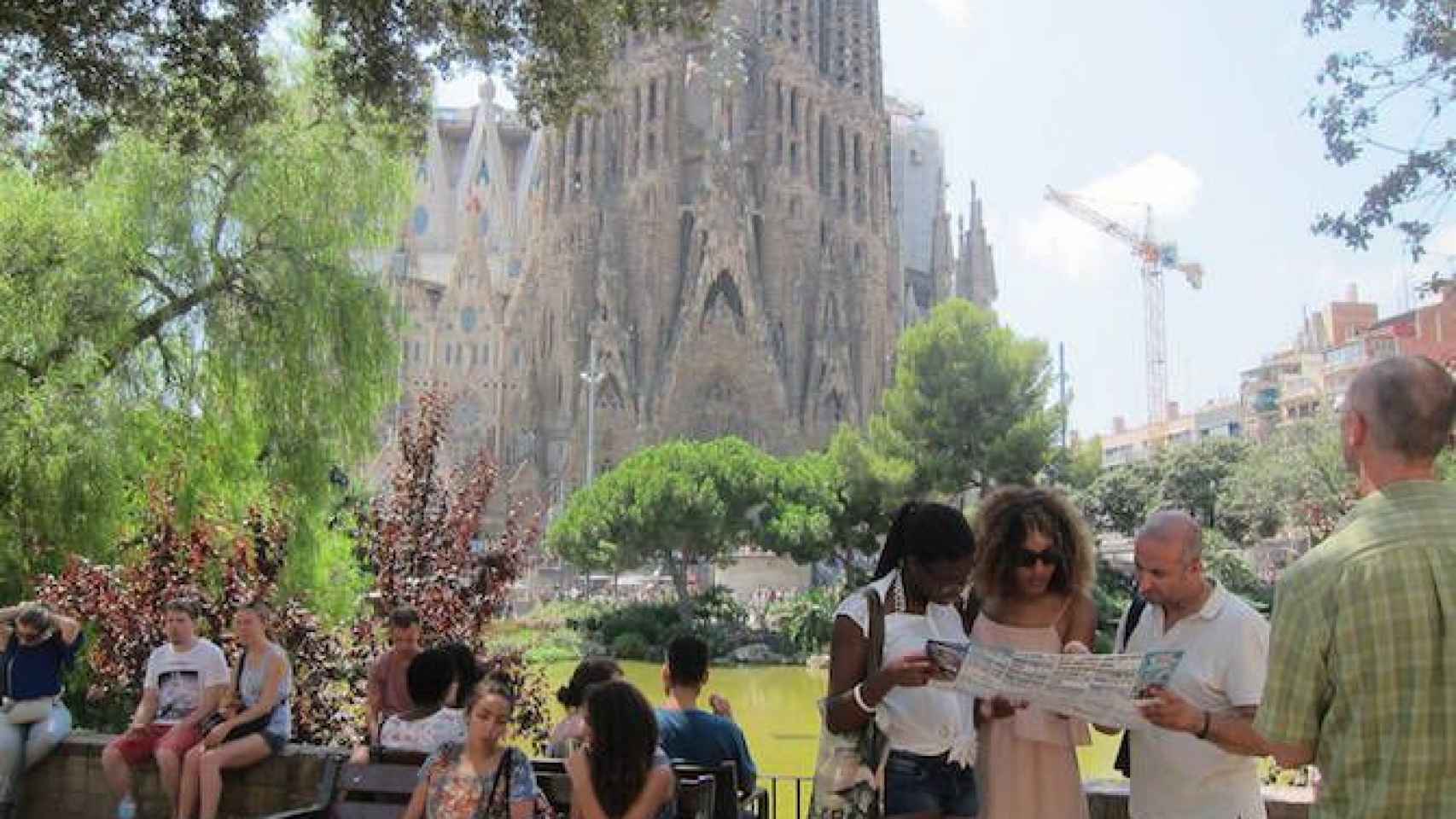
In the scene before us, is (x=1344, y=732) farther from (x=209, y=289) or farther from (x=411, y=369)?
(x=411, y=369)

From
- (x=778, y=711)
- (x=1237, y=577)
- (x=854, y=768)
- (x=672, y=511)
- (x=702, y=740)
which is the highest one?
(x=672, y=511)

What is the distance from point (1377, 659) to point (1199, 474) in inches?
1659

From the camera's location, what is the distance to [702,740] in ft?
14.6

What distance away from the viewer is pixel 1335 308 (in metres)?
68.5

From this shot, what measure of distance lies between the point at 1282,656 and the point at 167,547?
754 centimetres

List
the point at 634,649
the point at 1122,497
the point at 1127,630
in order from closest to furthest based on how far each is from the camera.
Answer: the point at 1127,630
the point at 634,649
the point at 1122,497

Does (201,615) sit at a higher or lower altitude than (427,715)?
higher

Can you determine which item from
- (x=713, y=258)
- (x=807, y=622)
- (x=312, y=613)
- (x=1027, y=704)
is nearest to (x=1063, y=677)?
(x=1027, y=704)

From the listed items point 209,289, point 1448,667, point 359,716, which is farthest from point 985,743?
point 209,289

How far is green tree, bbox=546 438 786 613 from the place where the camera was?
2980 centimetres

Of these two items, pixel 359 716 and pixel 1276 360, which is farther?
pixel 1276 360

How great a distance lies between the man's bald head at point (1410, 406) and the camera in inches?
87.9

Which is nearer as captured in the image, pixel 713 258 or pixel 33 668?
pixel 33 668

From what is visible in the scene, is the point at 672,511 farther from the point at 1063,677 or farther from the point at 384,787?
the point at 1063,677
